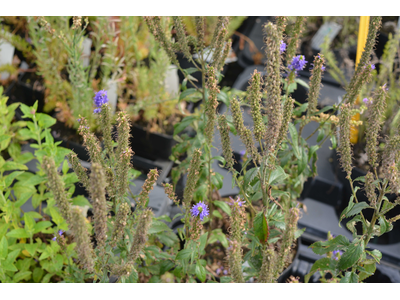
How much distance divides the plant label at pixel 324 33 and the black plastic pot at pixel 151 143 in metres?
1.28

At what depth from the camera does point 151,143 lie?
6.79ft

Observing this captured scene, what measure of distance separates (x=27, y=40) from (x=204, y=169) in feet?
5.22

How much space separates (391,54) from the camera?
74.5 inches

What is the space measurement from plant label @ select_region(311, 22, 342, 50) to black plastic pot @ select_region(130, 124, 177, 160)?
4.21 feet

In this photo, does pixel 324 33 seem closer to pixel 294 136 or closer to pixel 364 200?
pixel 364 200

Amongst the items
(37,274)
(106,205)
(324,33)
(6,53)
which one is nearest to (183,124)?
(106,205)

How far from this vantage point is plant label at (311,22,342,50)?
253cm

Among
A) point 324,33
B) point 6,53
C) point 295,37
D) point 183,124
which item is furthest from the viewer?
point 324,33

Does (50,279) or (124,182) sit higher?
(124,182)

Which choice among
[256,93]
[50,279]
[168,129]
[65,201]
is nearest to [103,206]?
[65,201]

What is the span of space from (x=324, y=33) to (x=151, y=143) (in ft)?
4.87

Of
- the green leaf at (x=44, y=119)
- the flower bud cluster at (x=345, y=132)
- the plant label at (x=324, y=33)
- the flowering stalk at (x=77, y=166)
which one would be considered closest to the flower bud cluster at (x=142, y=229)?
the flowering stalk at (x=77, y=166)

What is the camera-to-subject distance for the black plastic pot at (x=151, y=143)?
2.03 meters

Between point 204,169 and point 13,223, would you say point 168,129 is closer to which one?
point 204,169
